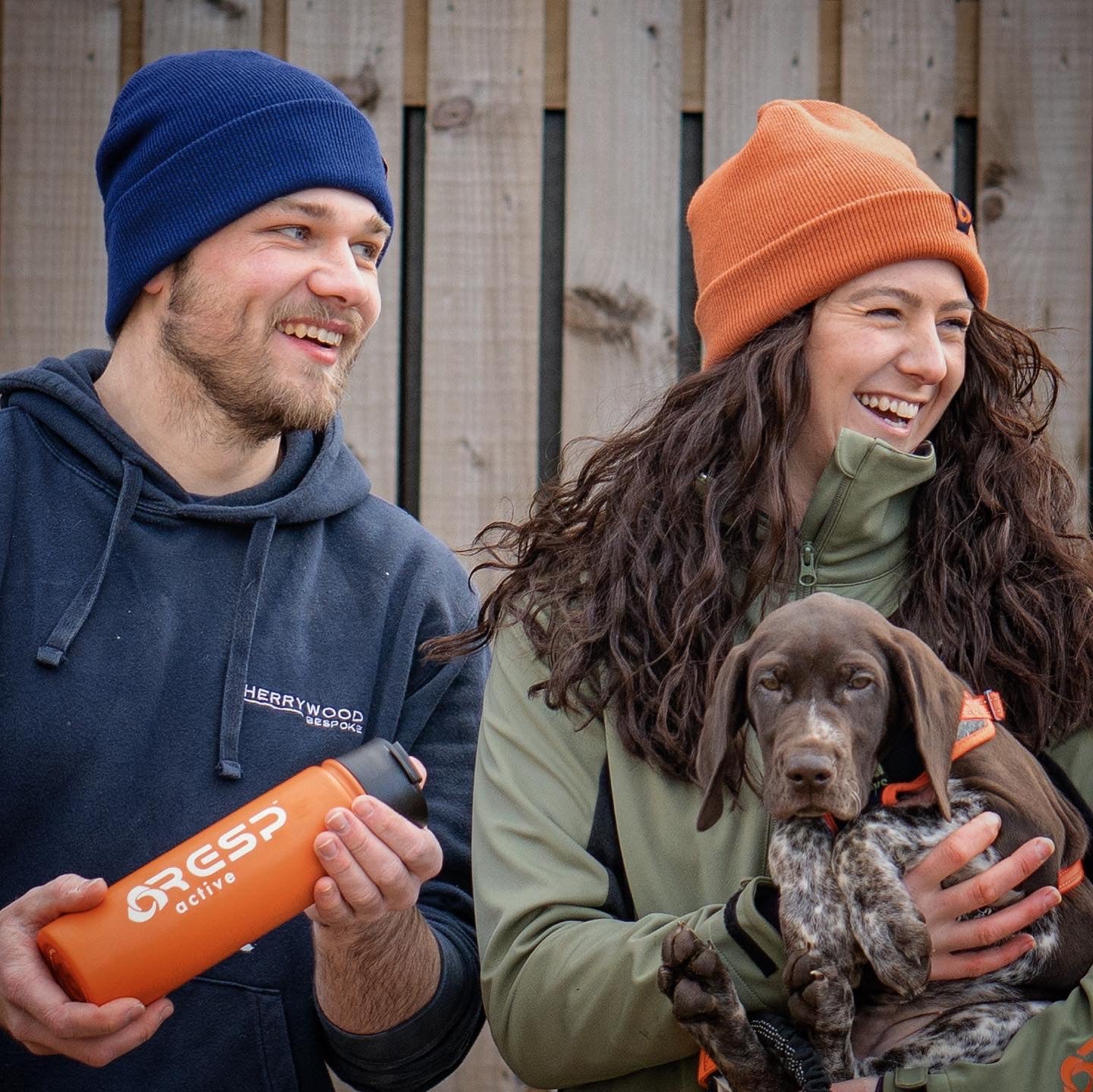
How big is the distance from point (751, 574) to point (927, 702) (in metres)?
0.56

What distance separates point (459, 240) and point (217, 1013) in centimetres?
264

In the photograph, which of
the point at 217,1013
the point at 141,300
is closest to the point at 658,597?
the point at 217,1013

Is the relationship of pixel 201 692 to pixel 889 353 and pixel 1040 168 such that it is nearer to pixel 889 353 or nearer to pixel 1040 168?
pixel 889 353

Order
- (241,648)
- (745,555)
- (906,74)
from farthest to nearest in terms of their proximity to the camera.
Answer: (906,74)
(241,648)
(745,555)

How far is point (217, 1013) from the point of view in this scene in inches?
131

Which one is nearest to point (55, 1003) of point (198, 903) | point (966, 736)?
point (198, 903)

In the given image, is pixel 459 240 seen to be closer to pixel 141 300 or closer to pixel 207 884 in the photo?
pixel 141 300

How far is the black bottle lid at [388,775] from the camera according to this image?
281 centimetres

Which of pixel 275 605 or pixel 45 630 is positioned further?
pixel 275 605

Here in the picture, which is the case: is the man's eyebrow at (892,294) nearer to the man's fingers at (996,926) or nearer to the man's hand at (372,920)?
the man's fingers at (996,926)

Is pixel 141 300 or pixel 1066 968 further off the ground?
pixel 141 300

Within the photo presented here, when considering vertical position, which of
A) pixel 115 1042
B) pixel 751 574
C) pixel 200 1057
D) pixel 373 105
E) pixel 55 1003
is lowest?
pixel 200 1057

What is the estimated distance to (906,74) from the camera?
5.00m

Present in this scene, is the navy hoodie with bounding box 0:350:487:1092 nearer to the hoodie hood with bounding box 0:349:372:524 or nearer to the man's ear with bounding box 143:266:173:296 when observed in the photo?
the hoodie hood with bounding box 0:349:372:524
